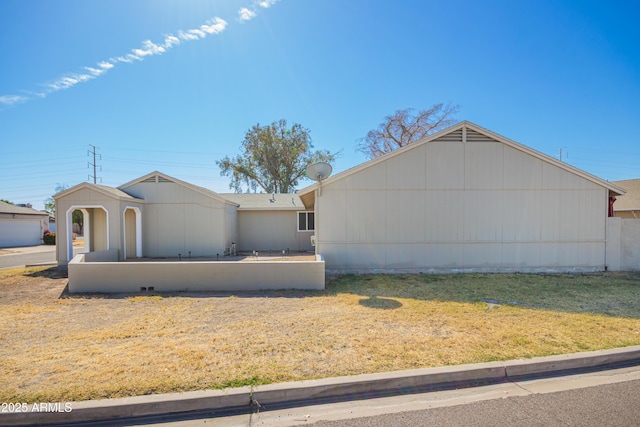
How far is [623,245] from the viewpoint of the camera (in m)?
9.80

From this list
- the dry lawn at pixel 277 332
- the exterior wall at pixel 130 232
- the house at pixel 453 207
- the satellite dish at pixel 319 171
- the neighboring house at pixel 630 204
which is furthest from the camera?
the neighboring house at pixel 630 204

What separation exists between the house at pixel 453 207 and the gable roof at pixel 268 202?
226 inches

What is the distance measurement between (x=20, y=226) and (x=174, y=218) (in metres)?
19.5

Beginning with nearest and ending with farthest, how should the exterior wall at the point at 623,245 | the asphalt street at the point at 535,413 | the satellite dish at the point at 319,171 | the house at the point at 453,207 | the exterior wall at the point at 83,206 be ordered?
the asphalt street at the point at 535,413, the satellite dish at the point at 319,171, the house at the point at 453,207, the exterior wall at the point at 623,245, the exterior wall at the point at 83,206

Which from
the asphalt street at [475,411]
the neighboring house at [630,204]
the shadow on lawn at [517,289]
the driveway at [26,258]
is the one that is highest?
the neighboring house at [630,204]

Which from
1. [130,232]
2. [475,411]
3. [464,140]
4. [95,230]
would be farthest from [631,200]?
[95,230]

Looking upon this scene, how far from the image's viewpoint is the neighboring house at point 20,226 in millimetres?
21984

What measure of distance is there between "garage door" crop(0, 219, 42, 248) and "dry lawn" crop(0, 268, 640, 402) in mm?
20415

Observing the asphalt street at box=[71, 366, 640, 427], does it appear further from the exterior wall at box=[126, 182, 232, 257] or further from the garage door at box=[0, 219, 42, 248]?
the garage door at box=[0, 219, 42, 248]

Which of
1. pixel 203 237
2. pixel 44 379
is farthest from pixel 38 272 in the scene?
pixel 44 379

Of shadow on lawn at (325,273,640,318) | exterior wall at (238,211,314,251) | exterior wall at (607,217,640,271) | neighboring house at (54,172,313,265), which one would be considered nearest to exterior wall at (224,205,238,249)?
neighboring house at (54,172,313,265)

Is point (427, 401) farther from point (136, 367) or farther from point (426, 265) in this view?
point (426, 265)

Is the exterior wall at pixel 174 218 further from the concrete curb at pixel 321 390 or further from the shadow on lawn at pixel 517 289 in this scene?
the concrete curb at pixel 321 390

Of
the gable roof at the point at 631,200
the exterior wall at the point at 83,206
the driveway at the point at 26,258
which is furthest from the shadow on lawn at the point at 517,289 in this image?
the driveway at the point at 26,258
